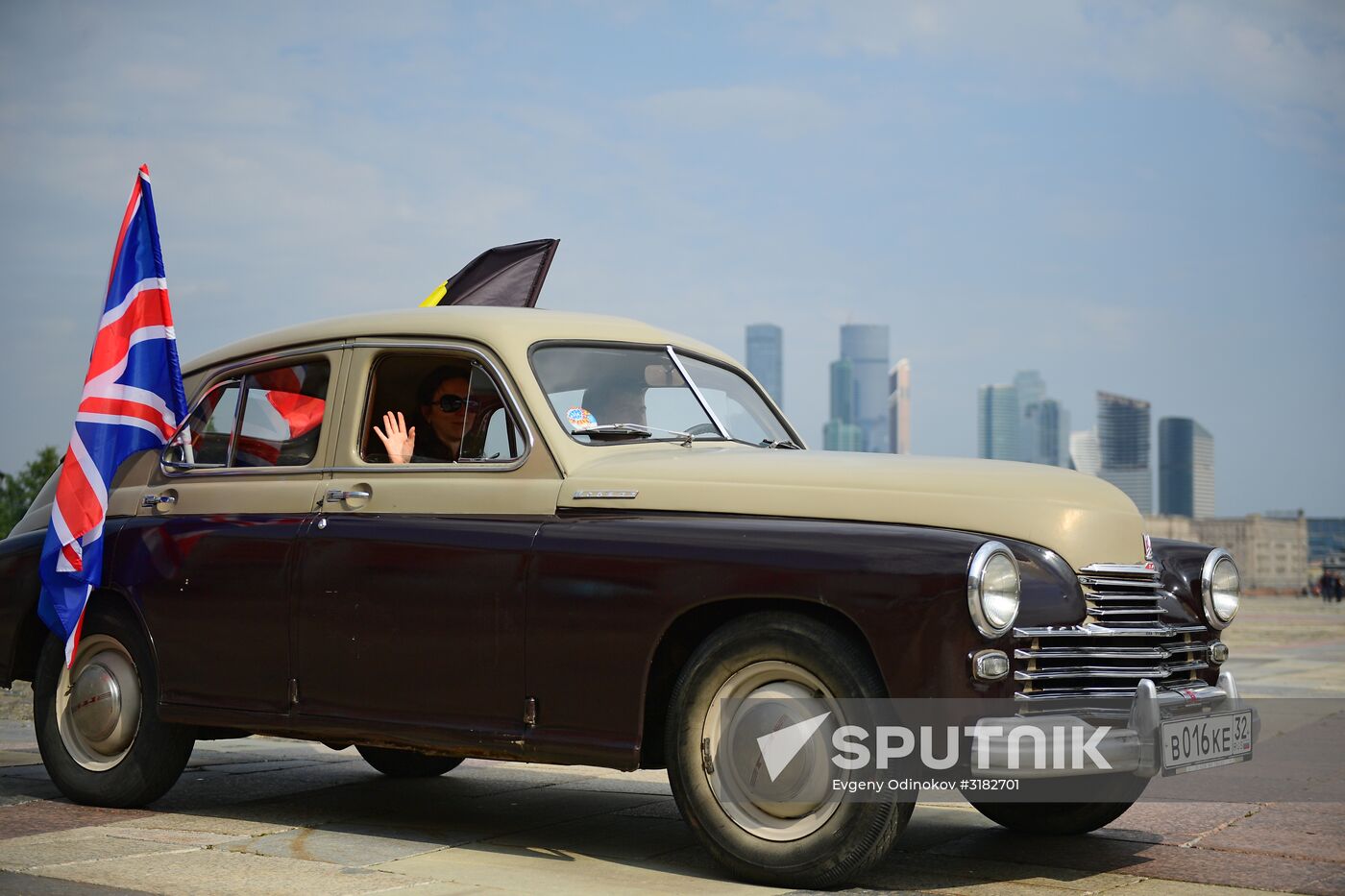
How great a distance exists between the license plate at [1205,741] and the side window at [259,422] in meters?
3.50

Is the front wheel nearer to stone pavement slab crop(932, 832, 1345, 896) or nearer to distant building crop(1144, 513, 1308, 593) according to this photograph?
stone pavement slab crop(932, 832, 1345, 896)

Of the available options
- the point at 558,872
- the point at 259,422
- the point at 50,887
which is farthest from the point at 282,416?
the point at 558,872

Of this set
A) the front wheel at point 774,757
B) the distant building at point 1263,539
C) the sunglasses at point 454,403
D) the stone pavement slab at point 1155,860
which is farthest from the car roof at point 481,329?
the distant building at point 1263,539

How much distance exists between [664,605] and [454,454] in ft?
4.38

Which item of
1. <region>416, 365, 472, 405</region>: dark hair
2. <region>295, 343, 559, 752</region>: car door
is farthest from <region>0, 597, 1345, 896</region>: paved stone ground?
<region>416, 365, 472, 405</region>: dark hair

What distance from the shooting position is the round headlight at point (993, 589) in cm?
432

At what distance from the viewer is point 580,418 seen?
5.61 metres

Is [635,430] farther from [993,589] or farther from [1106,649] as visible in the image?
[1106,649]

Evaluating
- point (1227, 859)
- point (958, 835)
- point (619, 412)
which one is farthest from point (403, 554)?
point (1227, 859)

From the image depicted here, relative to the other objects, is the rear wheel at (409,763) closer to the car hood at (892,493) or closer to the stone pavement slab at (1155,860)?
the car hood at (892,493)

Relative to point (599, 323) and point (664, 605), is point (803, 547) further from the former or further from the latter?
point (599, 323)

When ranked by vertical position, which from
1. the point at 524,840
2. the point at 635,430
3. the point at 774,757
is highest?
the point at 635,430

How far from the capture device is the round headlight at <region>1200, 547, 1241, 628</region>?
17.3 ft

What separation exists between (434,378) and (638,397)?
84 centimetres
